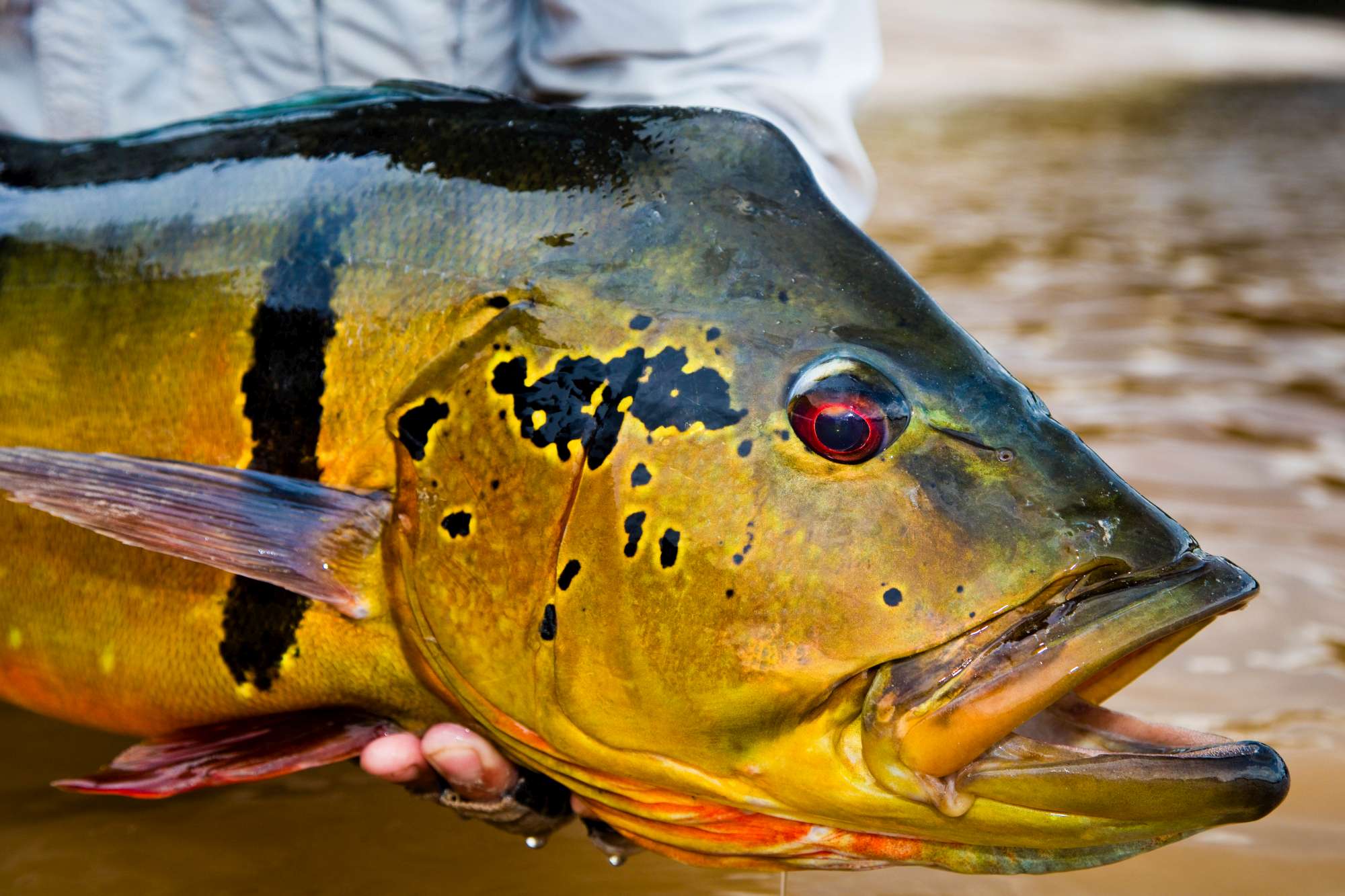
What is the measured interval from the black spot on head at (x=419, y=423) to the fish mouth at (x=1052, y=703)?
0.68 meters

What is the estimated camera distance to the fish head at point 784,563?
1.56 metres

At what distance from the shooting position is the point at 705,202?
1.85 meters

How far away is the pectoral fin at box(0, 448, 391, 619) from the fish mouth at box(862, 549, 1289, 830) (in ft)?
2.40

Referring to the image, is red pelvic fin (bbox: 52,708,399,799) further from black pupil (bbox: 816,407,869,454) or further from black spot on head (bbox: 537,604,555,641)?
black pupil (bbox: 816,407,869,454)

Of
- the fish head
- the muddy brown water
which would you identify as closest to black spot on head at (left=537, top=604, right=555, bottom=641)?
the fish head

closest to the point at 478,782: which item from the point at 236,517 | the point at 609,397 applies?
the point at 236,517

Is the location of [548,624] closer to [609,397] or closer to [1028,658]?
[609,397]

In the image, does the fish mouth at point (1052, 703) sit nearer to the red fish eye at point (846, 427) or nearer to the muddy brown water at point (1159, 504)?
the red fish eye at point (846, 427)

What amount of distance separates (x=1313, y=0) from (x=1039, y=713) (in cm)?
4036

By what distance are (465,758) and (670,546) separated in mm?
507

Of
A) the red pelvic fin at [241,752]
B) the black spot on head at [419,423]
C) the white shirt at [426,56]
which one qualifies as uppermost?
the white shirt at [426,56]

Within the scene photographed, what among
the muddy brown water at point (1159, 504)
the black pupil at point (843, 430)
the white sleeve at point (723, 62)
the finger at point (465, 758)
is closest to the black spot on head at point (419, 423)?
the finger at point (465, 758)

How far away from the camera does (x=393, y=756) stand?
197 centimetres

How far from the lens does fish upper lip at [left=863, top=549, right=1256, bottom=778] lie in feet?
4.91
